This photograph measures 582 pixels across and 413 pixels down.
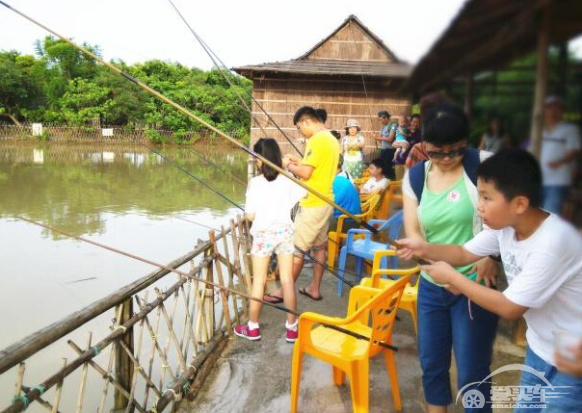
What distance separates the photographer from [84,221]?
1088cm

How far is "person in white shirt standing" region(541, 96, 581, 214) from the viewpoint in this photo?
0.26m

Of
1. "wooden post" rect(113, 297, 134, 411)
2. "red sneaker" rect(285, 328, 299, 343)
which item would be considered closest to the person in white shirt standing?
"wooden post" rect(113, 297, 134, 411)

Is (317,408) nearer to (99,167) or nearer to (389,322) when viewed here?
(389,322)

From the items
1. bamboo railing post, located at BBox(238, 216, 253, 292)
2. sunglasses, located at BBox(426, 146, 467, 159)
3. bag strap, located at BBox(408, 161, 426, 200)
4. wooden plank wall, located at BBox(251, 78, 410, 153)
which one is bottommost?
bamboo railing post, located at BBox(238, 216, 253, 292)

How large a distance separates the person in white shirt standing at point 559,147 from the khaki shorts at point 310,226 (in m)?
3.20

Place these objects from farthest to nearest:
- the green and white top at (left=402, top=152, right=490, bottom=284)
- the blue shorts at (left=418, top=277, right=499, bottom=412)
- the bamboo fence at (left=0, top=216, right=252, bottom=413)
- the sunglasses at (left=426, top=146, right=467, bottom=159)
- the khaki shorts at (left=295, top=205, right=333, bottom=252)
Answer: the khaki shorts at (left=295, top=205, right=333, bottom=252)
the bamboo fence at (left=0, top=216, right=252, bottom=413)
the blue shorts at (left=418, top=277, right=499, bottom=412)
the green and white top at (left=402, top=152, right=490, bottom=284)
the sunglasses at (left=426, top=146, right=467, bottom=159)

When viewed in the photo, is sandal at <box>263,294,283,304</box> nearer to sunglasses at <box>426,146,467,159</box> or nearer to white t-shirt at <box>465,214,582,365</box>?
white t-shirt at <box>465,214,582,365</box>

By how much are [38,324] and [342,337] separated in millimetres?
4430

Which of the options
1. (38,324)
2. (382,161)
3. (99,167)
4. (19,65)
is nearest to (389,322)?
(382,161)

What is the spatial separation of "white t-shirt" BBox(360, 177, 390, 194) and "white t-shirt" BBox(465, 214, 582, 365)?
12.1 feet

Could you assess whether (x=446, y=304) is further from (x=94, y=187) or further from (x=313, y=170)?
(x=94, y=187)

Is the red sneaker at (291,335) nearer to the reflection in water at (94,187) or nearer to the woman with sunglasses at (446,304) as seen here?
the woman with sunglasses at (446,304)

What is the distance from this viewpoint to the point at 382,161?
17.2 feet

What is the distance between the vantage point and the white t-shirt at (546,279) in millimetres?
902
